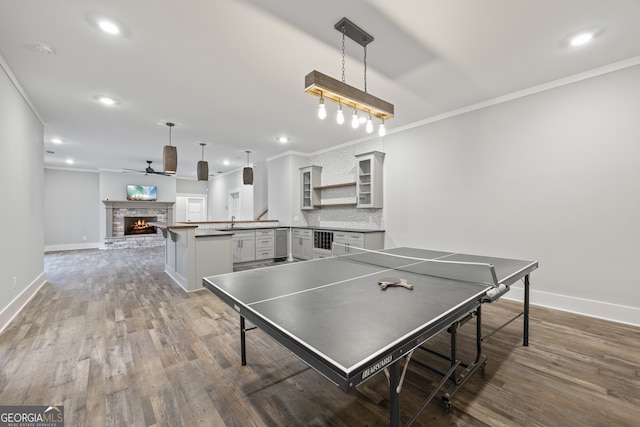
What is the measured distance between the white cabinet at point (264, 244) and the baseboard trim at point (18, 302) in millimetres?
3572

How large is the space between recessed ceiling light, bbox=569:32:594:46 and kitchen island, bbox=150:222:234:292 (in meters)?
4.75

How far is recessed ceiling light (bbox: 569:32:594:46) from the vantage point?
2.36 metres

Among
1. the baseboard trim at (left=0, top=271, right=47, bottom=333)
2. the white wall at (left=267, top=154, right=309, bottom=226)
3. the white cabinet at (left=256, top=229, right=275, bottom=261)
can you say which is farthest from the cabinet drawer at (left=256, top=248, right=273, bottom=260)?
the baseboard trim at (left=0, top=271, right=47, bottom=333)

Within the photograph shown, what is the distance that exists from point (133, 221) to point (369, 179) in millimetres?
8855

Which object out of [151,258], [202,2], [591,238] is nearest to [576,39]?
[591,238]

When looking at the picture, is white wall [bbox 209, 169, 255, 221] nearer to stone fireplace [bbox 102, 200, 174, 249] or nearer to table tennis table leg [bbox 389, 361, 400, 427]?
stone fireplace [bbox 102, 200, 174, 249]

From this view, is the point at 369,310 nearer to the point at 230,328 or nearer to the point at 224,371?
the point at 224,371

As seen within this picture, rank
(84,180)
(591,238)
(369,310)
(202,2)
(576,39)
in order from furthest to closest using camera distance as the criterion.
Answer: (84,180)
(591,238)
(576,39)
(202,2)
(369,310)

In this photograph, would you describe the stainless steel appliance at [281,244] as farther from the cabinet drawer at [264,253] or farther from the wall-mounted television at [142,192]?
the wall-mounted television at [142,192]

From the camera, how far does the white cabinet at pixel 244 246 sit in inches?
234

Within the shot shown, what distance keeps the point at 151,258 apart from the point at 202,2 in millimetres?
6798

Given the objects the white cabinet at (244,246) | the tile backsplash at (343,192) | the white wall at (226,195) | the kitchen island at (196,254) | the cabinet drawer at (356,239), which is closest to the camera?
the kitchen island at (196,254)

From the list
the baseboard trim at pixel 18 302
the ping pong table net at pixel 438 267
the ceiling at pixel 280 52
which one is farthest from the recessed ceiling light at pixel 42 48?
the ping pong table net at pixel 438 267

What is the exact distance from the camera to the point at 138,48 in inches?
99.0
